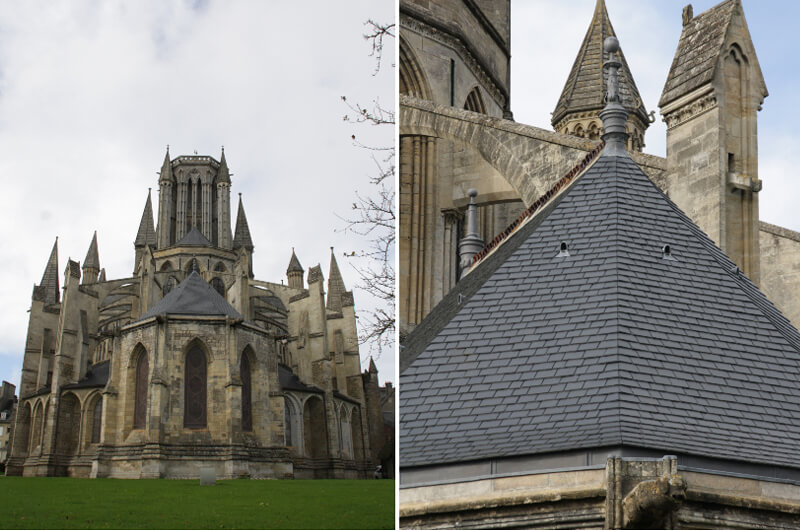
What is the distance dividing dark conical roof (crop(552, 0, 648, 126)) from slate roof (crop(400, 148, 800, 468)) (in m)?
20.0

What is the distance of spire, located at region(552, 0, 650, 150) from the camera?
97.9 ft

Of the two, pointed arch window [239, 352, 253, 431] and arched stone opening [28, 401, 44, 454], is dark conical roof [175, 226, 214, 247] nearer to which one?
arched stone opening [28, 401, 44, 454]

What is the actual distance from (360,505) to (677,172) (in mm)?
6381

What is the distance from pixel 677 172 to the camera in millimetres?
14484

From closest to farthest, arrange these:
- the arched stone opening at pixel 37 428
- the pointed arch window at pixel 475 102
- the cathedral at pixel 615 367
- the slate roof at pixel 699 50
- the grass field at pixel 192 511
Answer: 1. the cathedral at pixel 615 367
2. the grass field at pixel 192 511
3. the slate roof at pixel 699 50
4. the pointed arch window at pixel 475 102
5. the arched stone opening at pixel 37 428

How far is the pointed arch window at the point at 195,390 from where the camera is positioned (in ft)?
115

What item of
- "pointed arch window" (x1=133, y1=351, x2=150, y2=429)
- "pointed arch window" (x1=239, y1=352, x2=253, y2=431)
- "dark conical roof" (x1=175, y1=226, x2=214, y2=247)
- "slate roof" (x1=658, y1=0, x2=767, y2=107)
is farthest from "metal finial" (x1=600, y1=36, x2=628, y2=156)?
"dark conical roof" (x1=175, y1=226, x2=214, y2=247)

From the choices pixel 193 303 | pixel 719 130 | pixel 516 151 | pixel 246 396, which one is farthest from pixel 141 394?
pixel 719 130

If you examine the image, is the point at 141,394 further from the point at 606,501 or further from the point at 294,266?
the point at 606,501

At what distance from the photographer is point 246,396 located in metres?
37.1

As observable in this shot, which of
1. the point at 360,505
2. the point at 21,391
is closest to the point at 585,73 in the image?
the point at 360,505

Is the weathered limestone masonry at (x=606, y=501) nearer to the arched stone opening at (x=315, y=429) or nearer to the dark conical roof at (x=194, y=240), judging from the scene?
the arched stone opening at (x=315, y=429)

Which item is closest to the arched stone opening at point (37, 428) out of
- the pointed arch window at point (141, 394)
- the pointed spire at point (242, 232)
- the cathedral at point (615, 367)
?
the pointed arch window at point (141, 394)

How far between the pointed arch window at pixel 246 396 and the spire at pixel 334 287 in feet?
52.1
